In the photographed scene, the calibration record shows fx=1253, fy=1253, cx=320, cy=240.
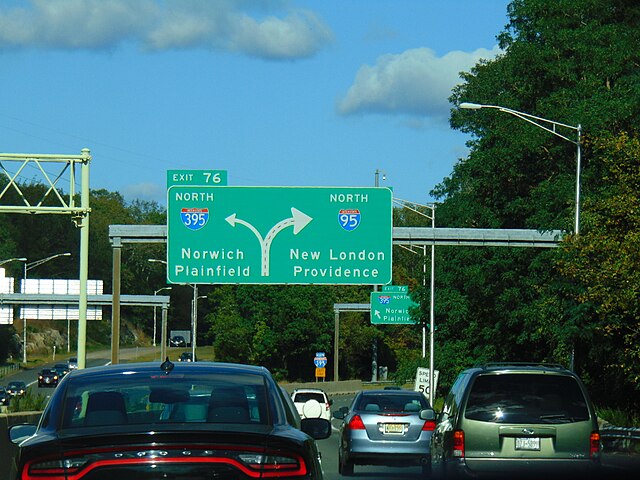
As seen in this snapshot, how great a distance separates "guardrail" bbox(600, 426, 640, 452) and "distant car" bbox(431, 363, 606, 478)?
1011 cm

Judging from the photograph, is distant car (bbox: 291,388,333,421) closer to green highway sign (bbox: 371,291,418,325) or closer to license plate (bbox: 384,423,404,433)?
license plate (bbox: 384,423,404,433)

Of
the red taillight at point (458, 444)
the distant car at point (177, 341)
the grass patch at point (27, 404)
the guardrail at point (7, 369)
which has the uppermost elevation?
the red taillight at point (458, 444)

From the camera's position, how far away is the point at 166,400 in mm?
8125

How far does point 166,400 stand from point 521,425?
692 cm

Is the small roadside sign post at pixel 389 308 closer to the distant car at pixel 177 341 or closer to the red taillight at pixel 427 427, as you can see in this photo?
the red taillight at pixel 427 427

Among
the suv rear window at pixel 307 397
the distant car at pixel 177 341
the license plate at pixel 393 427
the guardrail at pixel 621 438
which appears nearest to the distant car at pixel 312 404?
the suv rear window at pixel 307 397

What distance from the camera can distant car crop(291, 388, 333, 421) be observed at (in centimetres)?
3606

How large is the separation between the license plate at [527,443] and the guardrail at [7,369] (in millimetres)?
92751

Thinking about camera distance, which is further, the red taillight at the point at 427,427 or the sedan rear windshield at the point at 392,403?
the sedan rear windshield at the point at 392,403

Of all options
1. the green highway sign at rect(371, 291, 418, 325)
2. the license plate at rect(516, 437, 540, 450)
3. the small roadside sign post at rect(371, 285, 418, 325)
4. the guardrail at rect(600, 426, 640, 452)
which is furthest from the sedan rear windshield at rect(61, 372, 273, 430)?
the green highway sign at rect(371, 291, 418, 325)

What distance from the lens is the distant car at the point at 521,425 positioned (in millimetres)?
14117

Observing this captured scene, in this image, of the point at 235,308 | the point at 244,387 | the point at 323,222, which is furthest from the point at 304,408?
the point at 235,308

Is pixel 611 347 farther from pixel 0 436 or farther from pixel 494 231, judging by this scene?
pixel 0 436

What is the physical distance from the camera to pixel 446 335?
5544 centimetres
